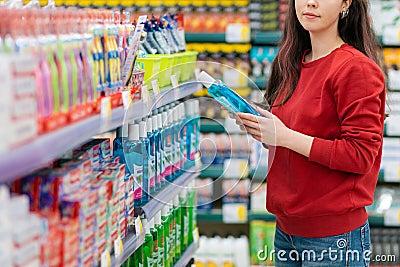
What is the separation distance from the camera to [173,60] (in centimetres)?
339

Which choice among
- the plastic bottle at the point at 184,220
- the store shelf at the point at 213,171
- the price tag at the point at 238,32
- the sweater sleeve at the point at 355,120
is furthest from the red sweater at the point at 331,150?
the price tag at the point at 238,32

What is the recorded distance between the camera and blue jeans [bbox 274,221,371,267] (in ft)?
8.84

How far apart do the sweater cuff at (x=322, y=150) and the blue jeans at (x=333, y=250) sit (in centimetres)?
32

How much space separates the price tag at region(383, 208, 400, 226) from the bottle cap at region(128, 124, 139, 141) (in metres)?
3.13

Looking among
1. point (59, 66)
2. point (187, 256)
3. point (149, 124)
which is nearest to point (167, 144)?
point (149, 124)

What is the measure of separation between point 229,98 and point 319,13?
0.47m

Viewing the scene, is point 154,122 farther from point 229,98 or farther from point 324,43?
point 324,43

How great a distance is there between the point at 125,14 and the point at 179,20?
1136mm

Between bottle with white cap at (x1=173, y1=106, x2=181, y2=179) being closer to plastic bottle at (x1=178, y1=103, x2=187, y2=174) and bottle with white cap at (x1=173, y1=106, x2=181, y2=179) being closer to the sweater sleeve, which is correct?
plastic bottle at (x1=178, y1=103, x2=187, y2=174)

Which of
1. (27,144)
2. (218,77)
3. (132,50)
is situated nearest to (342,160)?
(218,77)

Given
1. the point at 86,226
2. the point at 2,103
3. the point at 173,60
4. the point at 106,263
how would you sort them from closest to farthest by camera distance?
the point at 2,103, the point at 86,226, the point at 106,263, the point at 173,60

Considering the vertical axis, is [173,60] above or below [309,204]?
above

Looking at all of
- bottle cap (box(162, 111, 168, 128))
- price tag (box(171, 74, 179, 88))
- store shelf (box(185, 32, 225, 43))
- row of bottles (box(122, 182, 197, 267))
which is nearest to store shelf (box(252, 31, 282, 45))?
store shelf (box(185, 32, 225, 43))

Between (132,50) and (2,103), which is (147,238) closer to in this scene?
(132,50)
